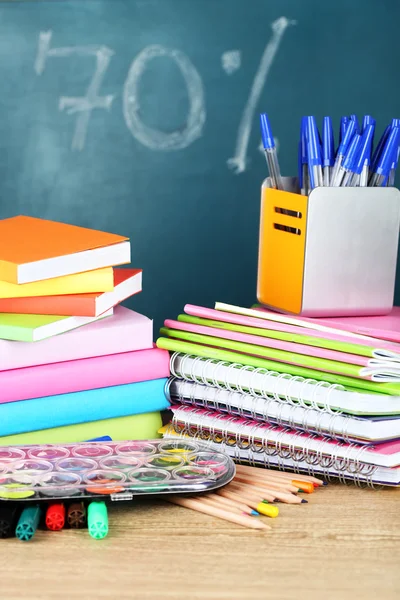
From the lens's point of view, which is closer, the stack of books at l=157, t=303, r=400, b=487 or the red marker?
the red marker

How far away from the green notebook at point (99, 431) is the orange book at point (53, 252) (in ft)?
0.54

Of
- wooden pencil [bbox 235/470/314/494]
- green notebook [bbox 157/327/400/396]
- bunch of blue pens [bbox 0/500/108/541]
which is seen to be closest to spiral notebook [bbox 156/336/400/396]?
green notebook [bbox 157/327/400/396]

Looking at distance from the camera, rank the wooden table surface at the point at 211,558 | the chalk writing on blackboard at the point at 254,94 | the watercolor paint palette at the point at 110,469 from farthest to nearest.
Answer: the chalk writing on blackboard at the point at 254,94
the watercolor paint palette at the point at 110,469
the wooden table surface at the point at 211,558

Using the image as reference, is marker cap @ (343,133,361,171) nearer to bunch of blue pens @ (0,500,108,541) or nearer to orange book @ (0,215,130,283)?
orange book @ (0,215,130,283)

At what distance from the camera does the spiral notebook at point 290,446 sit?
0.83m

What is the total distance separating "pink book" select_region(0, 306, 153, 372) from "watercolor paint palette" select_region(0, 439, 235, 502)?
100 millimetres

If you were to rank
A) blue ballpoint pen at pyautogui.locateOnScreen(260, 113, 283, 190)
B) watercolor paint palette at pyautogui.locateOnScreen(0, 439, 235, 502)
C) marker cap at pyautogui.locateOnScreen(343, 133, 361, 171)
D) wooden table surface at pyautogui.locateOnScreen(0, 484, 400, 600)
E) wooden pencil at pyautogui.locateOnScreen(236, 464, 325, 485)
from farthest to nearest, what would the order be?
blue ballpoint pen at pyautogui.locateOnScreen(260, 113, 283, 190), marker cap at pyautogui.locateOnScreen(343, 133, 361, 171), wooden pencil at pyautogui.locateOnScreen(236, 464, 325, 485), watercolor paint palette at pyautogui.locateOnScreen(0, 439, 235, 502), wooden table surface at pyautogui.locateOnScreen(0, 484, 400, 600)

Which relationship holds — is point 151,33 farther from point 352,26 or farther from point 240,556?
point 240,556

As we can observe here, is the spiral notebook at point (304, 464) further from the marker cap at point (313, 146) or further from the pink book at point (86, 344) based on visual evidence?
the marker cap at point (313, 146)

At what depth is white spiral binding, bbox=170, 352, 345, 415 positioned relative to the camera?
85 centimetres

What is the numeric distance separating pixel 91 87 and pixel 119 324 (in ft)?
4.07

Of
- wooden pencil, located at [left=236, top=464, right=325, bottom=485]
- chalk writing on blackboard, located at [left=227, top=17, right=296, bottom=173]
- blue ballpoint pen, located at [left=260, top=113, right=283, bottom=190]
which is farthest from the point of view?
chalk writing on blackboard, located at [left=227, top=17, right=296, bottom=173]

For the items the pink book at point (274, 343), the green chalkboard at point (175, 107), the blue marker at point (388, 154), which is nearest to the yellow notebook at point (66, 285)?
the pink book at point (274, 343)

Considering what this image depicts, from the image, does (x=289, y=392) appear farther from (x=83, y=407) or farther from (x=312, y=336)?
(x=83, y=407)
